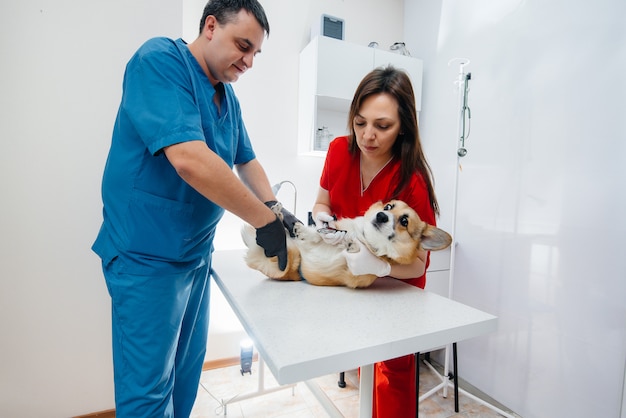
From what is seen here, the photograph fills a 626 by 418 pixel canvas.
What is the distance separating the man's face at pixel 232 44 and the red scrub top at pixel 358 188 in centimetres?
50

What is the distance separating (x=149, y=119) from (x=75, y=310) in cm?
125

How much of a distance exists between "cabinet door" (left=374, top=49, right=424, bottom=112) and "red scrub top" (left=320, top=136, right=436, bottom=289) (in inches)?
48.1

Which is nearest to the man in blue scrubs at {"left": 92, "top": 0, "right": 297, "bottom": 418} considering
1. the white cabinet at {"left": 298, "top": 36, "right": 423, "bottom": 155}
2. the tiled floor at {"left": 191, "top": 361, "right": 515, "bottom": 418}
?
the tiled floor at {"left": 191, "top": 361, "right": 515, "bottom": 418}

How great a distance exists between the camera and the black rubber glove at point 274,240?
0.90 meters

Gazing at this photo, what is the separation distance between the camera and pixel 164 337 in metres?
0.93

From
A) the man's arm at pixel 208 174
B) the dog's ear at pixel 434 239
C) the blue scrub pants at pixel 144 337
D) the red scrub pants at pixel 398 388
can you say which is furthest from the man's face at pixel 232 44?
the red scrub pants at pixel 398 388

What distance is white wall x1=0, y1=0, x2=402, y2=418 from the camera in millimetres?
1354

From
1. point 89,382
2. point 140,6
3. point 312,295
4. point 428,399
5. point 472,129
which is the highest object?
point 140,6

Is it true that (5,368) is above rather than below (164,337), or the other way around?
below

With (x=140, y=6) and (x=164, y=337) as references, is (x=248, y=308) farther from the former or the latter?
(x=140, y=6)

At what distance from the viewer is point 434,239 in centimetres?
94

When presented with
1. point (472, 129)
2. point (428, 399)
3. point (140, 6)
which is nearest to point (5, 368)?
point (140, 6)

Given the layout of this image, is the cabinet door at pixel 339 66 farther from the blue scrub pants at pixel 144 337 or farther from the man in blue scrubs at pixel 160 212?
the blue scrub pants at pixel 144 337

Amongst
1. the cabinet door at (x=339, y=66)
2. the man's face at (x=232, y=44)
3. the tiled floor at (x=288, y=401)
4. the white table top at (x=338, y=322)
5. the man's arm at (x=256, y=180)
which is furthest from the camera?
the cabinet door at (x=339, y=66)
